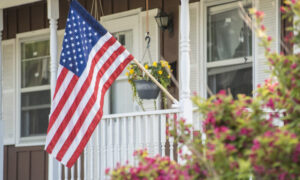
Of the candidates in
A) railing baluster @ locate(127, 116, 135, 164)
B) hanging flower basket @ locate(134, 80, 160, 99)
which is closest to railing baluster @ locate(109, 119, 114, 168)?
railing baluster @ locate(127, 116, 135, 164)

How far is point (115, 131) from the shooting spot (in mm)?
6926

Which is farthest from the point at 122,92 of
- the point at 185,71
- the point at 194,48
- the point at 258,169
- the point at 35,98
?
the point at 258,169

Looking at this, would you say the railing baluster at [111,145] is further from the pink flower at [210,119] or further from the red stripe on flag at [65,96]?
the pink flower at [210,119]

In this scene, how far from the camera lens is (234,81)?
715 centimetres

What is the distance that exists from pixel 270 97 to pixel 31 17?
20.8ft

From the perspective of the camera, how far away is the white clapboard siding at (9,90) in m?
9.63

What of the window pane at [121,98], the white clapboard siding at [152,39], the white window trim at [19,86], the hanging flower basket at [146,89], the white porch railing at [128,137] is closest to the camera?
the white porch railing at [128,137]

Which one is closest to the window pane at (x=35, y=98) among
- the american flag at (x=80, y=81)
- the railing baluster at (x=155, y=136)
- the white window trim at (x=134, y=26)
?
the white window trim at (x=134, y=26)

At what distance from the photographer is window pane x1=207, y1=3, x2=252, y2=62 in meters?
7.13

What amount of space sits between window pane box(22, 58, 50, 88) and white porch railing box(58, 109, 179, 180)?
8.36 ft

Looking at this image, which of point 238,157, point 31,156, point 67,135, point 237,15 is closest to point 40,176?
point 31,156

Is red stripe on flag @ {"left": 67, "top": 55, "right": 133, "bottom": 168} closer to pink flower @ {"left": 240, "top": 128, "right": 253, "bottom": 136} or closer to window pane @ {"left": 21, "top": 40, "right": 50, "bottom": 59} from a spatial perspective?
pink flower @ {"left": 240, "top": 128, "right": 253, "bottom": 136}

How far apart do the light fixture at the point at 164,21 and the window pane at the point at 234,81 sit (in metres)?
0.89

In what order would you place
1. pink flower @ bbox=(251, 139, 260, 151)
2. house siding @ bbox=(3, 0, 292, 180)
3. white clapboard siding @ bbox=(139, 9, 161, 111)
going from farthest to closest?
house siding @ bbox=(3, 0, 292, 180), white clapboard siding @ bbox=(139, 9, 161, 111), pink flower @ bbox=(251, 139, 260, 151)
